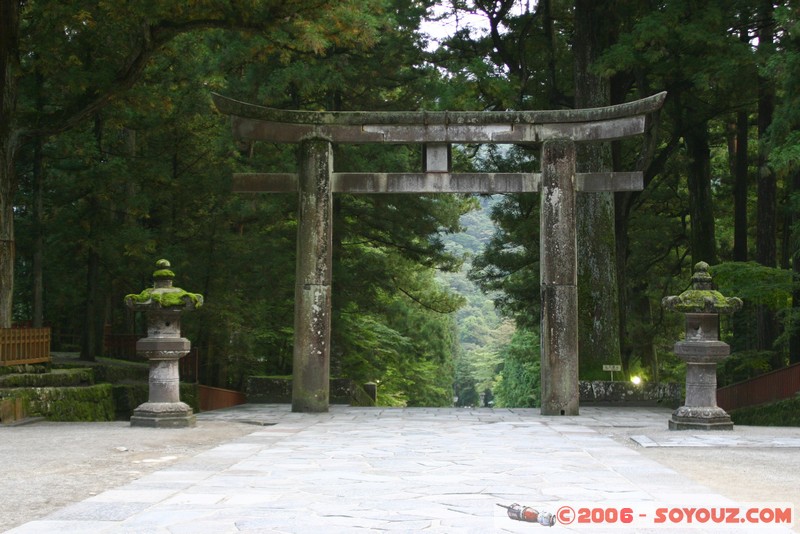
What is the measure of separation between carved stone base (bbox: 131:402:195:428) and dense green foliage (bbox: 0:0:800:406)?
5760mm

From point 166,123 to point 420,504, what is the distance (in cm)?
1964

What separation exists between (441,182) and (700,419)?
570 cm

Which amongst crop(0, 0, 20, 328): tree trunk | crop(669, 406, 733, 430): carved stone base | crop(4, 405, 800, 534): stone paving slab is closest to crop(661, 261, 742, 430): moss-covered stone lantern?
crop(669, 406, 733, 430): carved stone base

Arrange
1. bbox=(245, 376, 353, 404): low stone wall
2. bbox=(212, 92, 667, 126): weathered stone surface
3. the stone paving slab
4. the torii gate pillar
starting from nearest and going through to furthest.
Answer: the stone paving slab < the torii gate pillar < bbox=(212, 92, 667, 126): weathered stone surface < bbox=(245, 376, 353, 404): low stone wall

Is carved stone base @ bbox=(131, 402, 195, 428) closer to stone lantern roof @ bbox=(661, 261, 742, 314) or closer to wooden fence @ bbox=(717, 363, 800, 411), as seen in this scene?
stone lantern roof @ bbox=(661, 261, 742, 314)

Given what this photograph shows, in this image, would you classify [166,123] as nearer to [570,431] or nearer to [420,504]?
[570,431]

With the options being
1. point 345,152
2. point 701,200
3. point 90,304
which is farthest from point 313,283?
point 701,200

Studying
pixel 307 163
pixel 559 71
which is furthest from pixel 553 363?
pixel 559 71

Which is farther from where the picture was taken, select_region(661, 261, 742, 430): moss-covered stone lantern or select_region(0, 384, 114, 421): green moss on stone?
select_region(0, 384, 114, 421): green moss on stone

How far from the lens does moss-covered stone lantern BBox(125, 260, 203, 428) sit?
495 inches

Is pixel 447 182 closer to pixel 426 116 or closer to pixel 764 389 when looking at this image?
pixel 426 116

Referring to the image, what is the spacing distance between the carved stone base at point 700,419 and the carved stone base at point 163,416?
262 inches

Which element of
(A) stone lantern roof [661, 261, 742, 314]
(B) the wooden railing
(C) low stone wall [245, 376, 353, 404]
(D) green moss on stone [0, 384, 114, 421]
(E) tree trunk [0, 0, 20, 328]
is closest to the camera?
(A) stone lantern roof [661, 261, 742, 314]

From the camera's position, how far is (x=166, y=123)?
24.2 meters
